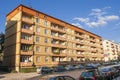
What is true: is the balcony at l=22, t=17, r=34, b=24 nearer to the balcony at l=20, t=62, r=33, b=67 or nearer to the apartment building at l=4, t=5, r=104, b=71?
the apartment building at l=4, t=5, r=104, b=71

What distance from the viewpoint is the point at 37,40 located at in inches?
1823

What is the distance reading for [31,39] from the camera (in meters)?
44.5

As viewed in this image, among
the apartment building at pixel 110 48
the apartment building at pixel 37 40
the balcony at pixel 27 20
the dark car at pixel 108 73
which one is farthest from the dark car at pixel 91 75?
the apartment building at pixel 110 48

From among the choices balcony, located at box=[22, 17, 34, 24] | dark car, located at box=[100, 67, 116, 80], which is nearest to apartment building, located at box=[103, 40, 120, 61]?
balcony, located at box=[22, 17, 34, 24]

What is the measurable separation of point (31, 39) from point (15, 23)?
6.18 metres

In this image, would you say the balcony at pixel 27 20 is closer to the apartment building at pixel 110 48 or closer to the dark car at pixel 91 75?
the dark car at pixel 91 75

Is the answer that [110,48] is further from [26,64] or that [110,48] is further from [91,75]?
[91,75]

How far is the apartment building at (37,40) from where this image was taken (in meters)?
42.0

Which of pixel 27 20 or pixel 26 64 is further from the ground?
pixel 27 20

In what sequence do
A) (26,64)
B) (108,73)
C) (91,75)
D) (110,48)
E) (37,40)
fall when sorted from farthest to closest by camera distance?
1. (110,48)
2. (37,40)
3. (26,64)
4. (108,73)
5. (91,75)

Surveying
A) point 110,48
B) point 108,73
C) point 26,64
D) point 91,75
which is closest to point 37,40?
point 26,64

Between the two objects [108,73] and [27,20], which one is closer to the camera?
[108,73]

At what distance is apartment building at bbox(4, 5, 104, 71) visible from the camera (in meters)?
42.0

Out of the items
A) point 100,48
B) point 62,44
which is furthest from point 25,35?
point 100,48
